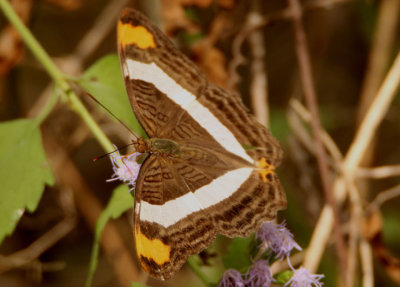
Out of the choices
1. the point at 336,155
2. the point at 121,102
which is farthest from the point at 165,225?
the point at 336,155

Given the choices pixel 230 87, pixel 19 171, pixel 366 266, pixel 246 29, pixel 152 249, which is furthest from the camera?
pixel 246 29

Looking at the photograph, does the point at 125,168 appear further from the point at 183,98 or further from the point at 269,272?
the point at 269,272

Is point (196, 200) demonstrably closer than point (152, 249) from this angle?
No

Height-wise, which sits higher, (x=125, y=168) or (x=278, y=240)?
(x=125, y=168)

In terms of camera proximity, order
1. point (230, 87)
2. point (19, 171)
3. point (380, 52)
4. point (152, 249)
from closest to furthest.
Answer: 1. point (152, 249)
2. point (19, 171)
3. point (230, 87)
4. point (380, 52)

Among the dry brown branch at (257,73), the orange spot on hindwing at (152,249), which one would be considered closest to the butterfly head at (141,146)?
the orange spot on hindwing at (152,249)

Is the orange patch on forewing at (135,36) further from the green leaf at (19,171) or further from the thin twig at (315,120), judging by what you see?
the thin twig at (315,120)

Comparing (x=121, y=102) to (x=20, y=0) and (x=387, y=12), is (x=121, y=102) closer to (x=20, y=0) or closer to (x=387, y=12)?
(x=20, y=0)

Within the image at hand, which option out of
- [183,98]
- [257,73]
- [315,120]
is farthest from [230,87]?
[183,98]
